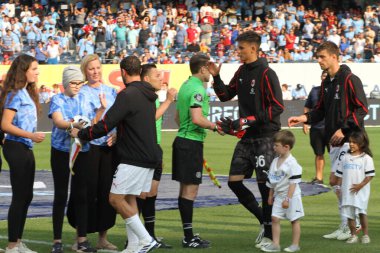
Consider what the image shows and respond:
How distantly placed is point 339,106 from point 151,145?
7.81 feet

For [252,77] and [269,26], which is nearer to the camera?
[252,77]

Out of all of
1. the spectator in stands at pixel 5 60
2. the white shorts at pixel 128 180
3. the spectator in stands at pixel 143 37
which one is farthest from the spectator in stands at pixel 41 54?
the white shorts at pixel 128 180

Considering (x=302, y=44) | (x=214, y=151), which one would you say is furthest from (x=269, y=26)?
(x=214, y=151)

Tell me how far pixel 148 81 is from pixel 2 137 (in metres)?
1.65

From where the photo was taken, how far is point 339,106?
10.6 meters

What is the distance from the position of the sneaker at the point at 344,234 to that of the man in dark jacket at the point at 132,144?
8.03 ft

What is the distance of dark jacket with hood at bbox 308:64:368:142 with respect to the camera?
34.4ft

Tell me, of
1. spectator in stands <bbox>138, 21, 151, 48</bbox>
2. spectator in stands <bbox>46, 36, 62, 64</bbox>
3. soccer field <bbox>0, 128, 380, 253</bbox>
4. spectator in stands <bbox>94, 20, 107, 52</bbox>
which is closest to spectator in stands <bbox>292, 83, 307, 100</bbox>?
spectator in stands <bbox>138, 21, 151, 48</bbox>

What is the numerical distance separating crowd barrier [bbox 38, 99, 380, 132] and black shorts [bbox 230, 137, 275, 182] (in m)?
22.2

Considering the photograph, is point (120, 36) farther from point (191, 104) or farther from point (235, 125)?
point (235, 125)

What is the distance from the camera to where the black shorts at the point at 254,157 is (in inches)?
402

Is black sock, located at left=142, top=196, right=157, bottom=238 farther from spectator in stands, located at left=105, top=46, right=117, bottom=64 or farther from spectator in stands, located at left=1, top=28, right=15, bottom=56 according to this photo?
spectator in stands, located at left=105, top=46, right=117, bottom=64

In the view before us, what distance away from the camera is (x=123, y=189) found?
9.21 metres

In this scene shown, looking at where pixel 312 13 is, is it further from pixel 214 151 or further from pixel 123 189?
pixel 123 189
